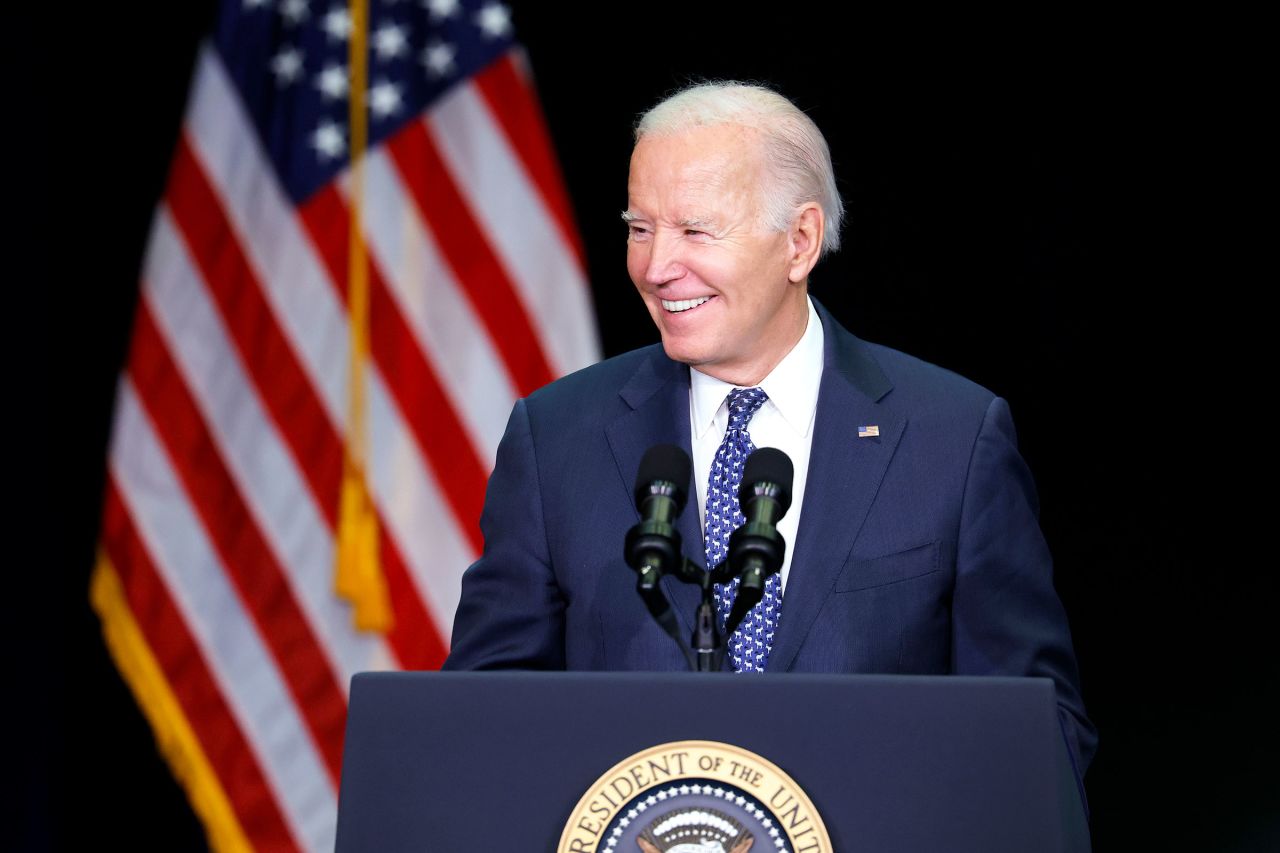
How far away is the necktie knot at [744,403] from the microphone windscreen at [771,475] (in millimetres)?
527

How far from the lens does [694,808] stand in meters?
1.25

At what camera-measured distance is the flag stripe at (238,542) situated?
3.40m

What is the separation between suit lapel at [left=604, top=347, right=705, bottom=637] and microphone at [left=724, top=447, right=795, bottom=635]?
0.44m

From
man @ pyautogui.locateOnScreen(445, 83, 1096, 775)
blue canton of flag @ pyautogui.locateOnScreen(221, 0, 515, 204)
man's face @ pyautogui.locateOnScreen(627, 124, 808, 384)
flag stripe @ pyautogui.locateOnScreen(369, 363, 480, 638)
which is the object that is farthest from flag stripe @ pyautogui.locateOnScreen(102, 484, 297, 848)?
man's face @ pyautogui.locateOnScreen(627, 124, 808, 384)

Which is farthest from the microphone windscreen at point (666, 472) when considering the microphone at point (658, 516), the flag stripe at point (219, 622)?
the flag stripe at point (219, 622)

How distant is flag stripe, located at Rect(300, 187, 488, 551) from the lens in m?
3.40

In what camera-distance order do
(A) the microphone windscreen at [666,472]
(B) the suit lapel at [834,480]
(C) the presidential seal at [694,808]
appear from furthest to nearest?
1. (B) the suit lapel at [834,480]
2. (A) the microphone windscreen at [666,472]
3. (C) the presidential seal at [694,808]

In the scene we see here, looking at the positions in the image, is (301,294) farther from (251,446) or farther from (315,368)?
(251,446)

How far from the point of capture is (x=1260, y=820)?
2.95 meters

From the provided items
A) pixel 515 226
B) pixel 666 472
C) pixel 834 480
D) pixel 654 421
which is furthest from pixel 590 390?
pixel 515 226

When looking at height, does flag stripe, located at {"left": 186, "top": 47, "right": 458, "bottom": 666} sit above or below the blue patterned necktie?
above

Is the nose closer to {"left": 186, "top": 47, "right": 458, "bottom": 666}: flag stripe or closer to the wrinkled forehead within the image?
the wrinkled forehead

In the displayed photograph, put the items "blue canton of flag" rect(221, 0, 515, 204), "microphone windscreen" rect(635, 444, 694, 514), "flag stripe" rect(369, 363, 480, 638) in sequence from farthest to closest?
"blue canton of flag" rect(221, 0, 515, 204)
"flag stripe" rect(369, 363, 480, 638)
"microphone windscreen" rect(635, 444, 694, 514)

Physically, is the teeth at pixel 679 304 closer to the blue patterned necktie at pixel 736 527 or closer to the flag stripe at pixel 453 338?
the blue patterned necktie at pixel 736 527
